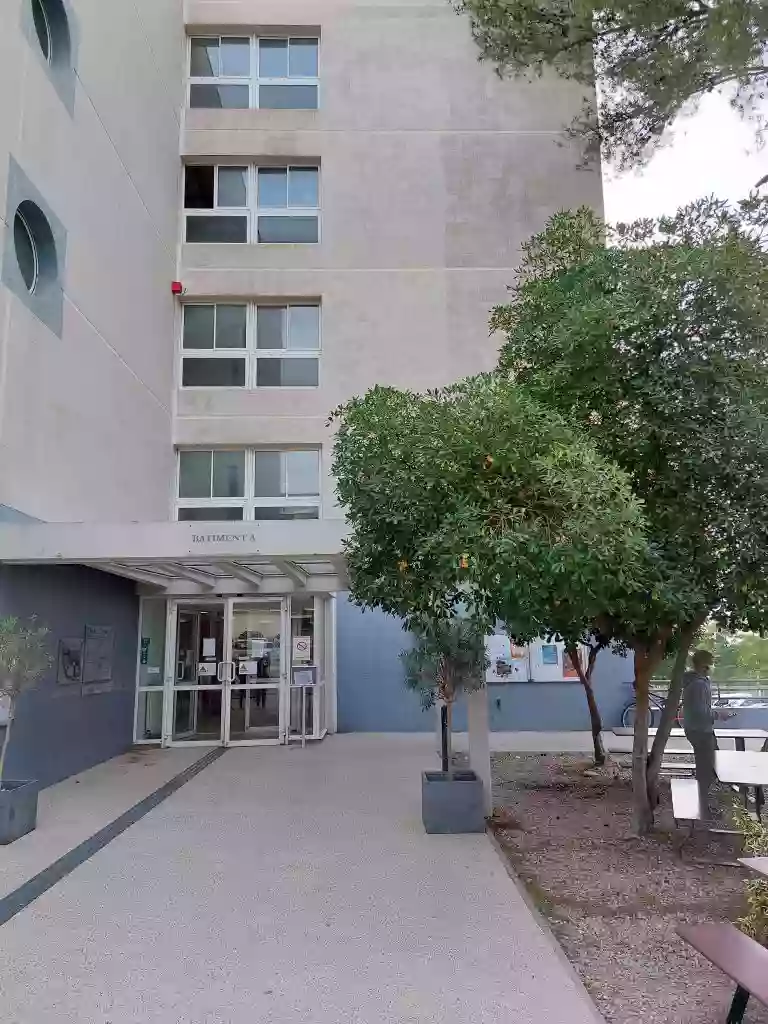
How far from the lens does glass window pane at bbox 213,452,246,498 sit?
14.0 m

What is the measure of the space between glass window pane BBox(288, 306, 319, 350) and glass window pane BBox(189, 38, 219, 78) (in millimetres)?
4996

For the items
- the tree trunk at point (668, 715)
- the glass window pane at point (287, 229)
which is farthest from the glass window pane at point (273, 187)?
the tree trunk at point (668, 715)

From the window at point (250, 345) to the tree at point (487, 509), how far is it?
8.53 meters

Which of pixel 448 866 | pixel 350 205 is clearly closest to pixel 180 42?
pixel 350 205

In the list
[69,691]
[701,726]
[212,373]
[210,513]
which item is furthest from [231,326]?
[701,726]

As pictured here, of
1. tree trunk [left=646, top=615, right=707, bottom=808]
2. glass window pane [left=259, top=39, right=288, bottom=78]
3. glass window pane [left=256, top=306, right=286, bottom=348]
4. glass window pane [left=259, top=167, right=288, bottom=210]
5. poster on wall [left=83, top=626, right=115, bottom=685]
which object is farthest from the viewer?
glass window pane [left=259, top=39, right=288, bottom=78]

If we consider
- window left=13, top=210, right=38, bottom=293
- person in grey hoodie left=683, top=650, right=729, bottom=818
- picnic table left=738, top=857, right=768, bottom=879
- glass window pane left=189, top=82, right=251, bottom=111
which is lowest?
picnic table left=738, top=857, right=768, bottom=879

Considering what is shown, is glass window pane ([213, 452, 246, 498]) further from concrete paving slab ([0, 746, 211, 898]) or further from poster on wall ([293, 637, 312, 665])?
concrete paving slab ([0, 746, 211, 898])

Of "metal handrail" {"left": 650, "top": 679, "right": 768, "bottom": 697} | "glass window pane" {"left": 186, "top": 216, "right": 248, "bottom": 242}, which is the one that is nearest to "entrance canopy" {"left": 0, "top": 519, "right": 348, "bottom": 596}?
"glass window pane" {"left": 186, "top": 216, "right": 248, "bottom": 242}

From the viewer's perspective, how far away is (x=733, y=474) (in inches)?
220

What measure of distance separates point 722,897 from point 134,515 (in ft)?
29.2

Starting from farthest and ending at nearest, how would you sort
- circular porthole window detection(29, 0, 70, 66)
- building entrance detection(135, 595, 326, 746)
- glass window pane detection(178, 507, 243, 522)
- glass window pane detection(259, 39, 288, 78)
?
1. glass window pane detection(259, 39, 288, 78)
2. glass window pane detection(178, 507, 243, 522)
3. building entrance detection(135, 595, 326, 746)
4. circular porthole window detection(29, 0, 70, 66)

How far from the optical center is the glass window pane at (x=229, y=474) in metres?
14.0

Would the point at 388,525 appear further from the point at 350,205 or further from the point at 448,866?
the point at 350,205
